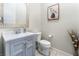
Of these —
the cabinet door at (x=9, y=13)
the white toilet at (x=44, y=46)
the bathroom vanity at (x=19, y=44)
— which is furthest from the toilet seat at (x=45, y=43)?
the cabinet door at (x=9, y=13)

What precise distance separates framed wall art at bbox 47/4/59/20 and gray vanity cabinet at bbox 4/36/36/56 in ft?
1.16

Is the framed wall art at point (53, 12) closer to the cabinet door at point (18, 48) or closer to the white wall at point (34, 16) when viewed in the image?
the white wall at point (34, 16)

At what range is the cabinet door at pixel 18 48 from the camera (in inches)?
51.8

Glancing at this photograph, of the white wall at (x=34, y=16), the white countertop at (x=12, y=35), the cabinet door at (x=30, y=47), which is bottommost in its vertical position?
the cabinet door at (x=30, y=47)

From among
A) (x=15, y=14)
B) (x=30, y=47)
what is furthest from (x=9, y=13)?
(x=30, y=47)

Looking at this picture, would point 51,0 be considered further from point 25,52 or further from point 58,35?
point 25,52

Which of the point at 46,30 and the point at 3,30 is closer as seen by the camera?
the point at 3,30

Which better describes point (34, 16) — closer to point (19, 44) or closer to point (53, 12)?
point (53, 12)

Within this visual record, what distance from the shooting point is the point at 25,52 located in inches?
54.8

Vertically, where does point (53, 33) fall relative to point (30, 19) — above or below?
below

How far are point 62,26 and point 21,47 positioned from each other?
584mm

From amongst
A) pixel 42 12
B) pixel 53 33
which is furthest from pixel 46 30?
pixel 42 12

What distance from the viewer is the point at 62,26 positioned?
55.0 inches

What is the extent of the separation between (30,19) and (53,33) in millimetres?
350
